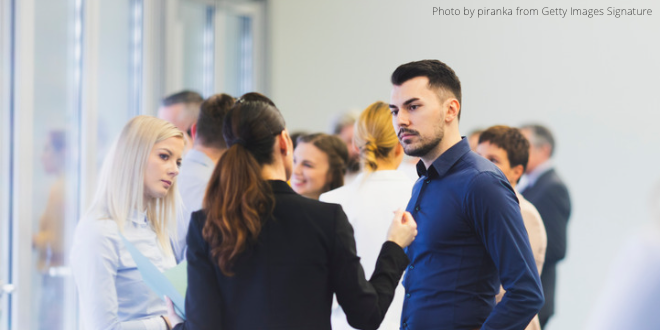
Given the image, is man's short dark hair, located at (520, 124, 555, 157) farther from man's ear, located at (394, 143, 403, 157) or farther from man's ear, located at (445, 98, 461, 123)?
man's ear, located at (445, 98, 461, 123)

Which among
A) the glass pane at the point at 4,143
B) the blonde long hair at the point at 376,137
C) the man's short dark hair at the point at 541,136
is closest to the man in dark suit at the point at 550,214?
the man's short dark hair at the point at 541,136

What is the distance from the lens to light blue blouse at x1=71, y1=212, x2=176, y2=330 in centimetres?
211

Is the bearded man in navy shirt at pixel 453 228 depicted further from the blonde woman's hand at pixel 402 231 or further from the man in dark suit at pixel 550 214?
the man in dark suit at pixel 550 214

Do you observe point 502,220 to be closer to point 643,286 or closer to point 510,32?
point 643,286

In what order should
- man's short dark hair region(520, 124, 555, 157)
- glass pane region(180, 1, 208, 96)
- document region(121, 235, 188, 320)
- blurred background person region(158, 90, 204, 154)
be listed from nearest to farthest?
document region(121, 235, 188, 320), blurred background person region(158, 90, 204, 154), glass pane region(180, 1, 208, 96), man's short dark hair region(520, 124, 555, 157)

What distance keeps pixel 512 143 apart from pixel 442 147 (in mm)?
1390

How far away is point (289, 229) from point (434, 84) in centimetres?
67

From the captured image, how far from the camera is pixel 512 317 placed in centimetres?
174

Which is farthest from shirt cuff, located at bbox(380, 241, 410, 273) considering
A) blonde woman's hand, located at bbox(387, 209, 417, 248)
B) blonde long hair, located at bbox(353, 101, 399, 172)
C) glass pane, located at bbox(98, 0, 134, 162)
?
glass pane, located at bbox(98, 0, 134, 162)

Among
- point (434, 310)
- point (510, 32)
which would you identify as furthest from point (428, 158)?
point (510, 32)

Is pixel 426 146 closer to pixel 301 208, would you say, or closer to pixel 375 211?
pixel 301 208

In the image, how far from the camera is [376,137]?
8.97ft

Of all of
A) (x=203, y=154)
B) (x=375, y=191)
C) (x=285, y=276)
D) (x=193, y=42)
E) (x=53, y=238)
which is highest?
(x=193, y=42)

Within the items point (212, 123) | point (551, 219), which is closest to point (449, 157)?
point (212, 123)
